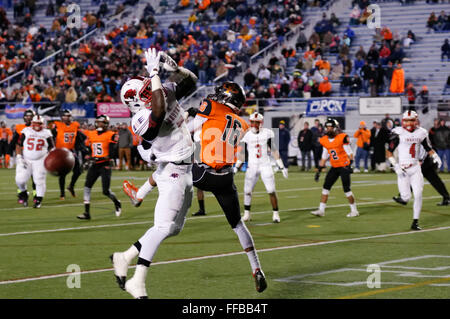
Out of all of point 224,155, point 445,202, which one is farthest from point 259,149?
point 224,155

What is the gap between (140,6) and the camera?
40.1 m

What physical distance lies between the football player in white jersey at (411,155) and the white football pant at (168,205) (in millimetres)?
6509

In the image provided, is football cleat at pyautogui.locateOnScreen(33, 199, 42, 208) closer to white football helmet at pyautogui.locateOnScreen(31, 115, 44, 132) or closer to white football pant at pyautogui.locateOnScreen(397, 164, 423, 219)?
white football helmet at pyautogui.locateOnScreen(31, 115, 44, 132)

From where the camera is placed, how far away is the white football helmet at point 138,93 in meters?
6.75

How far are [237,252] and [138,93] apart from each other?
3990 millimetres

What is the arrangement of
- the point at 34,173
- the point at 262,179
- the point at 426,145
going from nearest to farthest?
the point at 426,145 → the point at 262,179 → the point at 34,173

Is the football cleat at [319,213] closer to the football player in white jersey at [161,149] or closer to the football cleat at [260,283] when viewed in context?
the football cleat at [260,283]

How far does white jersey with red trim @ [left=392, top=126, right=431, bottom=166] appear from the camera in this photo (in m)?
12.6

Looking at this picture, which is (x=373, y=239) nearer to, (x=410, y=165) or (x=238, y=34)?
(x=410, y=165)

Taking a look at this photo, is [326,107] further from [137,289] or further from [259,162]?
[137,289]

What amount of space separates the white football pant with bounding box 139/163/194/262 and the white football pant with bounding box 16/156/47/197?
31.8 feet

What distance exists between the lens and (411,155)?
1264cm
